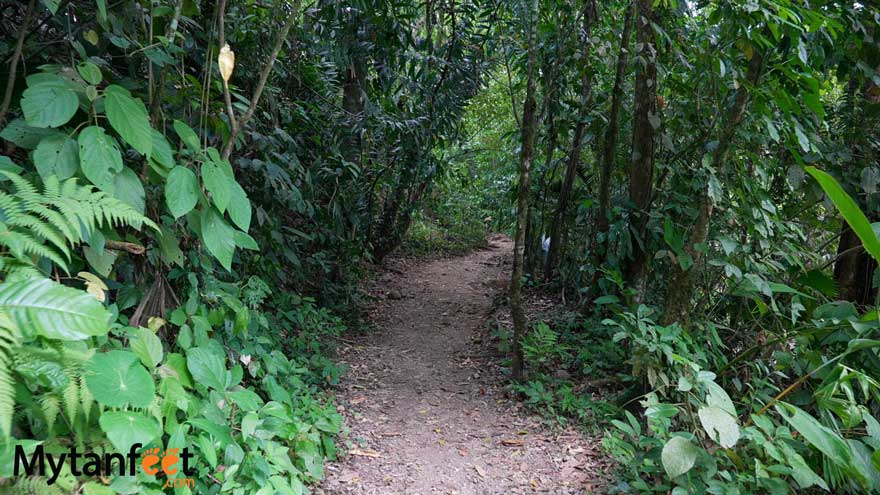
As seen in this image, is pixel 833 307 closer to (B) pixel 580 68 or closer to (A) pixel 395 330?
(B) pixel 580 68

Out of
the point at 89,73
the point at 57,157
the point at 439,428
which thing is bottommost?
the point at 439,428

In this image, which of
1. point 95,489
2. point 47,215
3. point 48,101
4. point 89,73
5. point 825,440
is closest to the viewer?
point 47,215

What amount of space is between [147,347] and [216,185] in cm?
65

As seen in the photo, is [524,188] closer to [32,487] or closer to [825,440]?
[825,440]

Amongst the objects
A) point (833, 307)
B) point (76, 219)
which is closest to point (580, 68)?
point (833, 307)

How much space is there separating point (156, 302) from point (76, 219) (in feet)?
3.36

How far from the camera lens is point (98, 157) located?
1.67 meters

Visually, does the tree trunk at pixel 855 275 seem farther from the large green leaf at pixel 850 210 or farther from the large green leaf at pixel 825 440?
the large green leaf at pixel 850 210

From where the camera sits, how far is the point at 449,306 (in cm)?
654

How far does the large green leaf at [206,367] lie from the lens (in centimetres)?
212

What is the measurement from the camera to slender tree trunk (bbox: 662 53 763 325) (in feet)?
10.3

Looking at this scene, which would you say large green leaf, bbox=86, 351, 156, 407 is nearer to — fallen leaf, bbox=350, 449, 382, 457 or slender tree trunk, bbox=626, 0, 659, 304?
fallen leaf, bbox=350, 449, 382, 457

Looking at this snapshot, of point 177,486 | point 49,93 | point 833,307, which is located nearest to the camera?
point 49,93

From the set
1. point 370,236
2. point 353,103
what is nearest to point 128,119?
point 353,103
